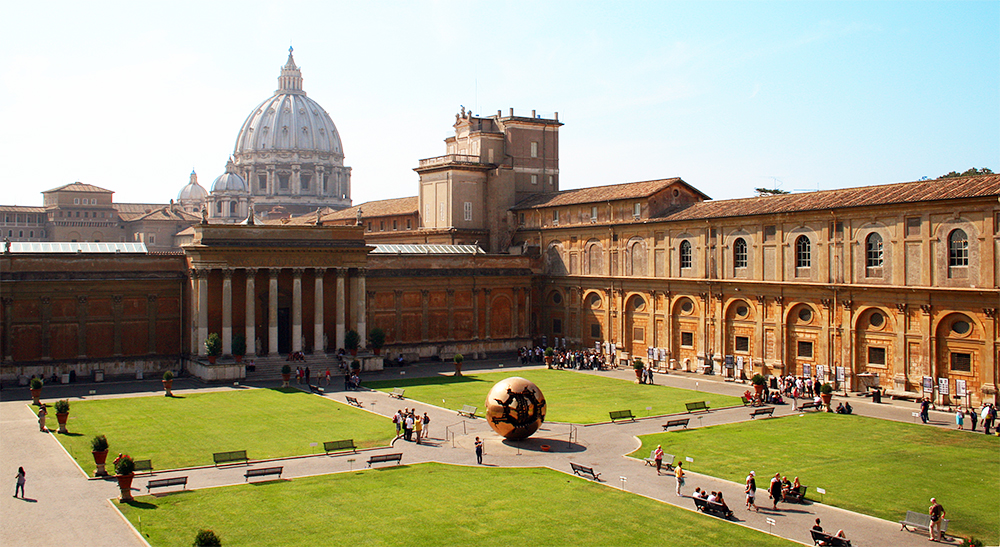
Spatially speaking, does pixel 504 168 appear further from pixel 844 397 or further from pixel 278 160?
pixel 278 160

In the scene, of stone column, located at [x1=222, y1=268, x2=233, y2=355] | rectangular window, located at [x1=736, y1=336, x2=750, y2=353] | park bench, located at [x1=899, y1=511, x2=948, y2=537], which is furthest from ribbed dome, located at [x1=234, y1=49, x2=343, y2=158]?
park bench, located at [x1=899, y1=511, x2=948, y2=537]

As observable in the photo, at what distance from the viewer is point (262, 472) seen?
29.3 meters

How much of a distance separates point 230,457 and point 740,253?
35238mm

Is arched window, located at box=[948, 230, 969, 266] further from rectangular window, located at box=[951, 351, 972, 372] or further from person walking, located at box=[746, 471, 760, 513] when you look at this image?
person walking, located at box=[746, 471, 760, 513]

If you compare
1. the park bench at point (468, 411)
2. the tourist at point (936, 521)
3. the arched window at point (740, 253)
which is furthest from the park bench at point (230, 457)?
the arched window at point (740, 253)

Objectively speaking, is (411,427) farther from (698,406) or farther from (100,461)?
(698,406)

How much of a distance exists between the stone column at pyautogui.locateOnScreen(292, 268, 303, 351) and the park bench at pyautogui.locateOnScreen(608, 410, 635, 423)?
83.5 feet

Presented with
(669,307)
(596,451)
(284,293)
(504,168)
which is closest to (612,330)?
(669,307)

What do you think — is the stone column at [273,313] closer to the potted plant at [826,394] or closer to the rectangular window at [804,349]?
the rectangular window at [804,349]

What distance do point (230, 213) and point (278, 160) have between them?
1440 cm

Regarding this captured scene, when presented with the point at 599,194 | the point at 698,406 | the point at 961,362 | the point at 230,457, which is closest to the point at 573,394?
the point at 698,406

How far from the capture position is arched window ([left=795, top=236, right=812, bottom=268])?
5084 cm

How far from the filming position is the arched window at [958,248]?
141ft

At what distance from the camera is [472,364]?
63.8 metres
